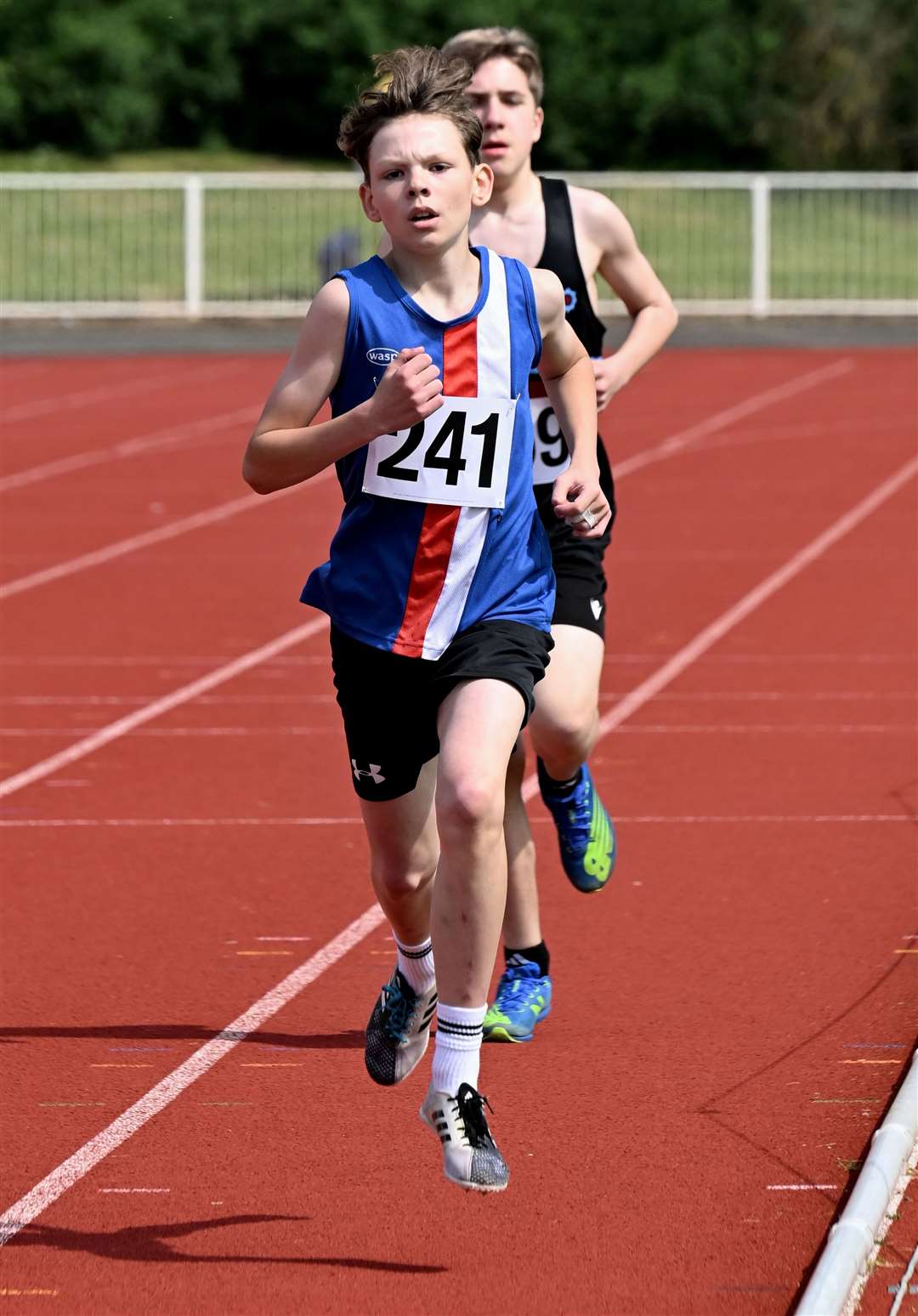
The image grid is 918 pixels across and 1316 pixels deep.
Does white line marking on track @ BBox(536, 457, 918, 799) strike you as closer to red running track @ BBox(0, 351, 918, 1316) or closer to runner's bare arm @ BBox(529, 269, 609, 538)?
red running track @ BBox(0, 351, 918, 1316)

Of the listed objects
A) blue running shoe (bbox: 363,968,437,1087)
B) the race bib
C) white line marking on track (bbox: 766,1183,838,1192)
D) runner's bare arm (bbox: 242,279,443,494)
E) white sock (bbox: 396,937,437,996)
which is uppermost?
runner's bare arm (bbox: 242,279,443,494)

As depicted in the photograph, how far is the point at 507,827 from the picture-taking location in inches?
197

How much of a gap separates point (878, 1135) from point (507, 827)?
1.31 m

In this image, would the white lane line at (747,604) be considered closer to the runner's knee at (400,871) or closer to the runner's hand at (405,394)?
the runner's knee at (400,871)

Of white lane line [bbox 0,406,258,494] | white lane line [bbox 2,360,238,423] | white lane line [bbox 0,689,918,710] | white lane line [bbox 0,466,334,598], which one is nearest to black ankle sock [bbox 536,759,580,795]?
white lane line [bbox 0,689,918,710]

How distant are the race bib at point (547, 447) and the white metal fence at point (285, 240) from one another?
23141 mm

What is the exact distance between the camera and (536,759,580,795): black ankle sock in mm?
5238

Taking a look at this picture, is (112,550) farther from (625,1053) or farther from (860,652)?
(625,1053)

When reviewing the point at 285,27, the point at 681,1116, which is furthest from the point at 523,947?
the point at 285,27

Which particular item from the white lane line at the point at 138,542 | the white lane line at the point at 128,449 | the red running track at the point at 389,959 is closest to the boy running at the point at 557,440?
the red running track at the point at 389,959

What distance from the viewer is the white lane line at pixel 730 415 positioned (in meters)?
16.3

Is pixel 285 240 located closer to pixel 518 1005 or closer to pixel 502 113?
pixel 502 113

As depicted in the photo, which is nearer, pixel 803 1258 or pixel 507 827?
pixel 803 1258

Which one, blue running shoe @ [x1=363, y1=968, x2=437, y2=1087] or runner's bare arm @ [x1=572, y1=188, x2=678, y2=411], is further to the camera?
Answer: runner's bare arm @ [x1=572, y1=188, x2=678, y2=411]
